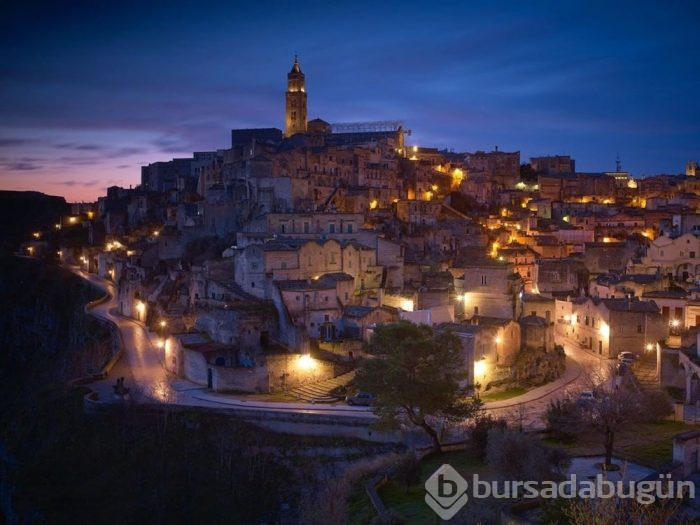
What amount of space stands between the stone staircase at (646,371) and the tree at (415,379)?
9.48 m

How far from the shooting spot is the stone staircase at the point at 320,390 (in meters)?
31.9

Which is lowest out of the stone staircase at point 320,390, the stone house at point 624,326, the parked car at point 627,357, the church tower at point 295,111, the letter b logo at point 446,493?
the letter b logo at point 446,493

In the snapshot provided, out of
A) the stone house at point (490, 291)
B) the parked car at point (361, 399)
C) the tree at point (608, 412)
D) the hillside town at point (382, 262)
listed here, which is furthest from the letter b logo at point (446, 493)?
the stone house at point (490, 291)

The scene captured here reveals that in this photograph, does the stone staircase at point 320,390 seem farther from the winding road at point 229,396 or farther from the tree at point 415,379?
the tree at point 415,379

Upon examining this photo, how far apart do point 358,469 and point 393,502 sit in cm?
474

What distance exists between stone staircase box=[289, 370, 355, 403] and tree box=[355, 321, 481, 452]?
17.1 feet

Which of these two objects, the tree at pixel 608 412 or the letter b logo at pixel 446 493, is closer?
the letter b logo at pixel 446 493

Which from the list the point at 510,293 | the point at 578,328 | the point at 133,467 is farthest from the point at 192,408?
the point at 578,328

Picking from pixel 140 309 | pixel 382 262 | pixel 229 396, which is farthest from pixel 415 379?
pixel 140 309

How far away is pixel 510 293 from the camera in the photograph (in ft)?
126

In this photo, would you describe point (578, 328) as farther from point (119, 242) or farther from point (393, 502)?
point (119, 242)

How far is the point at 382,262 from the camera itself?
45.7m

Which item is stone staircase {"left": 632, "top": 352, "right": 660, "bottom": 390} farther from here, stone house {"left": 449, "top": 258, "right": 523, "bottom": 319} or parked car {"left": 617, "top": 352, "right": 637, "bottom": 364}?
stone house {"left": 449, "top": 258, "right": 523, "bottom": 319}

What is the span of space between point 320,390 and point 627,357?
15821 mm
